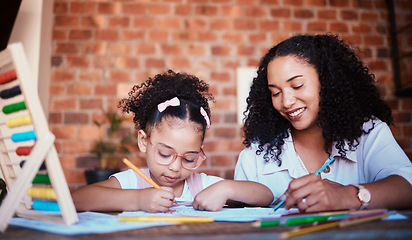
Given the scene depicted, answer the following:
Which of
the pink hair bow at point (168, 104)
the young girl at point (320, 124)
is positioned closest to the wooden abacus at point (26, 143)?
the pink hair bow at point (168, 104)

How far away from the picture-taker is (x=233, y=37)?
3.03 meters

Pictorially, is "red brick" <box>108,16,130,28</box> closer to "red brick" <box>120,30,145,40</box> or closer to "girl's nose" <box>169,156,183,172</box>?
"red brick" <box>120,30,145,40</box>

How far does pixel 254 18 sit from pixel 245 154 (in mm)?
1831

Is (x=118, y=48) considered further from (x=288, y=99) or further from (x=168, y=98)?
(x=288, y=99)

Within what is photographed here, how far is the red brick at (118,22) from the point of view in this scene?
292 centimetres

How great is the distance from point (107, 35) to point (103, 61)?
8.9 inches

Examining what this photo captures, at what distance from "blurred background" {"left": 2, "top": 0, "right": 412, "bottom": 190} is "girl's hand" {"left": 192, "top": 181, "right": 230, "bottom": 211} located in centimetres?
168

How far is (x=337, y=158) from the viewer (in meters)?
1.45

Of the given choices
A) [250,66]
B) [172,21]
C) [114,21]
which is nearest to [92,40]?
[114,21]

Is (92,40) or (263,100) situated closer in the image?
(263,100)

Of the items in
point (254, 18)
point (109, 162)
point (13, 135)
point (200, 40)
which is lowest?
point (109, 162)

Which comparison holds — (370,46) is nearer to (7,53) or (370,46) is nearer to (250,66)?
(250,66)

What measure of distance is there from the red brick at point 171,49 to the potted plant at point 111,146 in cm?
67

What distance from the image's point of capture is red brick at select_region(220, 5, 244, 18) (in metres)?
3.03
